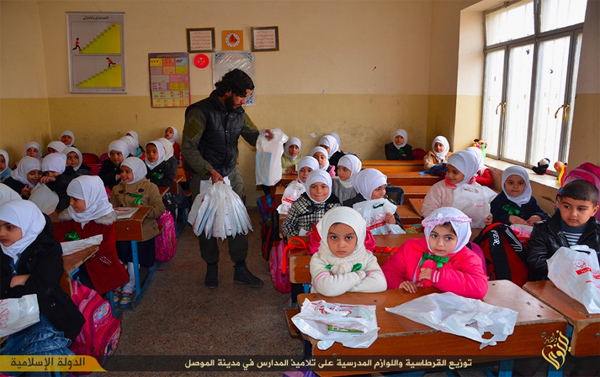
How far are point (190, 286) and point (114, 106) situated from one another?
3.95m

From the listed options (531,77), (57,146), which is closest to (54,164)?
(57,146)

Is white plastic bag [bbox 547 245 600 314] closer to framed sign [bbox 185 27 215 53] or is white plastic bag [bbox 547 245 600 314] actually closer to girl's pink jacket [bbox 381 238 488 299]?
girl's pink jacket [bbox 381 238 488 299]

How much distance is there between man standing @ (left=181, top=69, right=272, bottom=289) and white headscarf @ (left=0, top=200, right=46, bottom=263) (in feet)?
3.93

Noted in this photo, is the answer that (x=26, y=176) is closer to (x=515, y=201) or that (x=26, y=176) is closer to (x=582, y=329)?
(x=515, y=201)

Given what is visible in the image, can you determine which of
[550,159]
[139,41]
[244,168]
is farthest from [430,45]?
[139,41]

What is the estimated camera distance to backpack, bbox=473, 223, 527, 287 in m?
2.63

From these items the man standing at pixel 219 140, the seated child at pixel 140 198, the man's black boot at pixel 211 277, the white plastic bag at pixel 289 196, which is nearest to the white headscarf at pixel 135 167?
the seated child at pixel 140 198

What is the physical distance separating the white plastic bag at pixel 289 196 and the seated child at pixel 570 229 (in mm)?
1804

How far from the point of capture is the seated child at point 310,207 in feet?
10.5

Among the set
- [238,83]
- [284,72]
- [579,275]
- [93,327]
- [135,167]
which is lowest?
[93,327]

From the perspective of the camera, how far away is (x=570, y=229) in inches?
99.1

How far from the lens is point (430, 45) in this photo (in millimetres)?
6684

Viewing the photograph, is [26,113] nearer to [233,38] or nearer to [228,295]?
[233,38]

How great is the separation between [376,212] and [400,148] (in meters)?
3.63
